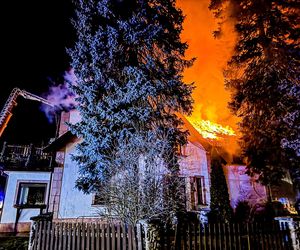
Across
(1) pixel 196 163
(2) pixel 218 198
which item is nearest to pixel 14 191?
(1) pixel 196 163

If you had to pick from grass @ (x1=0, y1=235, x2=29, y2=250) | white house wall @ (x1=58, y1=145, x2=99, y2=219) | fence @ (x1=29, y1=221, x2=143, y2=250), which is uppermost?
white house wall @ (x1=58, y1=145, x2=99, y2=219)

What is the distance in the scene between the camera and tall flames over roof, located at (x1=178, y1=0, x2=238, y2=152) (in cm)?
2341

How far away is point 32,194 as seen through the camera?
16.5 meters

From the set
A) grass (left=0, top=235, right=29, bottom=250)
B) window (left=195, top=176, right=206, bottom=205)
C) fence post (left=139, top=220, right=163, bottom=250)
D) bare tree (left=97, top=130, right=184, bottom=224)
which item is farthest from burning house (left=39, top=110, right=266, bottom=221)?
fence post (left=139, top=220, right=163, bottom=250)

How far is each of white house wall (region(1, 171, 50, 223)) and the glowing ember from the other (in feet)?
43.4

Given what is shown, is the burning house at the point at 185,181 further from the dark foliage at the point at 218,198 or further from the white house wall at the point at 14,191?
the white house wall at the point at 14,191

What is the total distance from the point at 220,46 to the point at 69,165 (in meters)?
16.8

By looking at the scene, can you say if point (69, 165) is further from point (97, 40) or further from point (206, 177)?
point (206, 177)

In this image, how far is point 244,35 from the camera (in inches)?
785

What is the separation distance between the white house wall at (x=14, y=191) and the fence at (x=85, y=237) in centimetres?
888

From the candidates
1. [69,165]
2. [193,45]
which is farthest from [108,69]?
[193,45]

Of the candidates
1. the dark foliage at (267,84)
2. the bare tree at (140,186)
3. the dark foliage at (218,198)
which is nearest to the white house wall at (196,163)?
the dark foliage at (218,198)

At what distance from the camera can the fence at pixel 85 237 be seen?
6805mm

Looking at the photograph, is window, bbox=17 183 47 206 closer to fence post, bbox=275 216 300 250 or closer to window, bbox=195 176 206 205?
window, bbox=195 176 206 205
